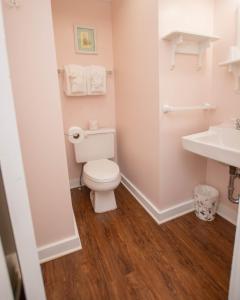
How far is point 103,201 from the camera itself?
1893 mm

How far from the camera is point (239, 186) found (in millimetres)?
1540

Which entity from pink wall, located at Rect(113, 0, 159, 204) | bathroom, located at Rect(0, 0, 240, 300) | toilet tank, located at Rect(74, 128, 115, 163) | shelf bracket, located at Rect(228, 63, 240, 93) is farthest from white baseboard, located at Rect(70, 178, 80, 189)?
shelf bracket, located at Rect(228, 63, 240, 93)

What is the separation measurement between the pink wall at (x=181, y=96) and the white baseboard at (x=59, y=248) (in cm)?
80

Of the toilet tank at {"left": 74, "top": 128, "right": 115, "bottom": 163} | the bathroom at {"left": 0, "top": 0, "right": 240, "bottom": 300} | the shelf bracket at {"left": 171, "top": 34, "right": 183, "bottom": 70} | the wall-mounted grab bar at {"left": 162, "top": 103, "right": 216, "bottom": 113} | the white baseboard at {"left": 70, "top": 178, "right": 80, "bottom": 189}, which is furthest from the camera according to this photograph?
the white baseboard at {"left": 70, "top": 178, "right": 80, "bottom": 189}

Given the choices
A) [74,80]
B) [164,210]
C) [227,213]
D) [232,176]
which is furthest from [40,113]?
[227,213]

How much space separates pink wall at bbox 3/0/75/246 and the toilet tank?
0.84m

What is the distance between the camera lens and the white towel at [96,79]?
205 centimetres

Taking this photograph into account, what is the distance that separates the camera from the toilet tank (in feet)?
6.95

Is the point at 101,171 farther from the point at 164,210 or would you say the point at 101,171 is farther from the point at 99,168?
the point at 164,210

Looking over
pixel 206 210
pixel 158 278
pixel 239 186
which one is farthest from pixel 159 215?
pixel 239 186

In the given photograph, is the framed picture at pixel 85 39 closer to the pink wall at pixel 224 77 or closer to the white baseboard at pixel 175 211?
the pink wall at pixel 224 77

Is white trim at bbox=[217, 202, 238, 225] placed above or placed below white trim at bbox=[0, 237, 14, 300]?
below

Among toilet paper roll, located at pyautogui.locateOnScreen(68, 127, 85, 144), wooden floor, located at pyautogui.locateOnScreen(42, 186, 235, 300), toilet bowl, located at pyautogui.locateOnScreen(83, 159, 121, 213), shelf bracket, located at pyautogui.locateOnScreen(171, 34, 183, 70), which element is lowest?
wooden floor, located at pyautogui.locateOnScreen(42, 186, 235, 300)

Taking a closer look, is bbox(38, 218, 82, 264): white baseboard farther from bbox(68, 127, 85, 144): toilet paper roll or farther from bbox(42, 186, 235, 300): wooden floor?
bbox(68, 127, 85, 144): toilet paper roll
